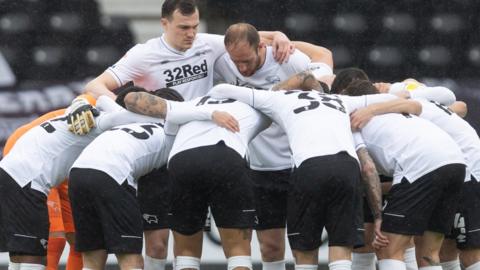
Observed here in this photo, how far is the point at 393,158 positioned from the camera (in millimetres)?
8125

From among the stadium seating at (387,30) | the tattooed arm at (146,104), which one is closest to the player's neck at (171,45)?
the tattooed arm at (146,104)

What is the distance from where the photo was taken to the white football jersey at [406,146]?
8.01 m

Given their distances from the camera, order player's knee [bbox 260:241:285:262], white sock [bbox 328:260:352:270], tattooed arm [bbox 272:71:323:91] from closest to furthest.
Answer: white sock [bbox 328:260:352:270]
tattooed arm [bbox 272:71:323:91]
player's knee [bbox 260:241:285:262]

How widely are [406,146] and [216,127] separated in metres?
1.26

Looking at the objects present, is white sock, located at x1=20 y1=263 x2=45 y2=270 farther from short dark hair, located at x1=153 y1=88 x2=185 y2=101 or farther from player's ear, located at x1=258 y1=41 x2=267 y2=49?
player's ear, located at x1=258 y1=41 x2=267 y2=49

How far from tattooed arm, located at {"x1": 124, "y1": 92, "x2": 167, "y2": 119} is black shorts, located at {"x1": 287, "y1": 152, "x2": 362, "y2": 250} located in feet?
3.63

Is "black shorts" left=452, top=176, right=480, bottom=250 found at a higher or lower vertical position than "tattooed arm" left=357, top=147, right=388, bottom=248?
lower

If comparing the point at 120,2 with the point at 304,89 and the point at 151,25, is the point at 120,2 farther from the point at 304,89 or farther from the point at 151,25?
the point at 304,89

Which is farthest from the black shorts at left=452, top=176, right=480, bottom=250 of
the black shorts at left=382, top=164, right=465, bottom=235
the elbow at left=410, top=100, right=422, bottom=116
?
the elbow at left=410, top=100, right=422, bottom=116

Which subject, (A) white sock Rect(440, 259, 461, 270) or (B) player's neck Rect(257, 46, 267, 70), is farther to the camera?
(B) player's neck Rect(257, 46, 267, 70)

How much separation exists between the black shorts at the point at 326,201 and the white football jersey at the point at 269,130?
1350mm

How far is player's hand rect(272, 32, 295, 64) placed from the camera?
912cm

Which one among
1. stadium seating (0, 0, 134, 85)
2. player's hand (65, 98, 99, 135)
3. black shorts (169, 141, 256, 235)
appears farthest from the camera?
stadium seating (0, 0, 134, 85)

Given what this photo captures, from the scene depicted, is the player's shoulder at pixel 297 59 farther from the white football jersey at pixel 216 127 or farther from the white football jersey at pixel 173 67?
the white football jersey at pixel 216 127
